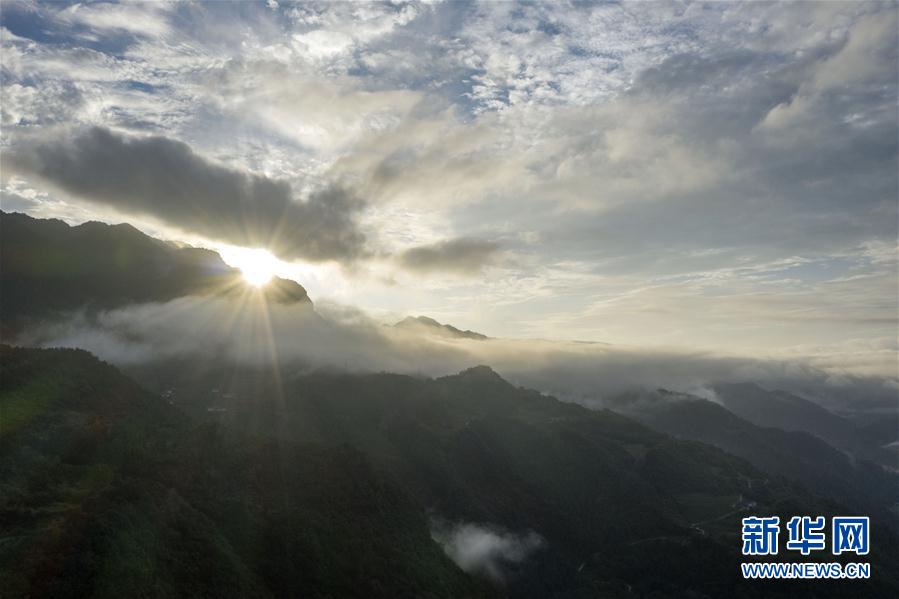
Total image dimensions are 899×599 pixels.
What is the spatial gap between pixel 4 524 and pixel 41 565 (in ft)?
78.2

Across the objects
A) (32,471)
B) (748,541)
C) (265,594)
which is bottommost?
(265,594)

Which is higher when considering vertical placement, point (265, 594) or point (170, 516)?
point (170, 516)

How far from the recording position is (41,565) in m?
142

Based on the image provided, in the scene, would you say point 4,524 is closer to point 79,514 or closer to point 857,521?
point 79,514

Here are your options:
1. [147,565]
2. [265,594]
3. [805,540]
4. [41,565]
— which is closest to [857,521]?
[805,540]

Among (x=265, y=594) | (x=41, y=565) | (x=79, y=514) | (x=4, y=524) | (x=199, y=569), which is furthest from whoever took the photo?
(x=265, y=594)

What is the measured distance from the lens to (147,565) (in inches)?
6422

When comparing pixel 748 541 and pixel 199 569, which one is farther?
pixel 748 541

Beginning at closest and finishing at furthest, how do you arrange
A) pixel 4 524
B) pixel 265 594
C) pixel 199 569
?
pixel 4 524 < pixel 199 569 < pixel 265 594

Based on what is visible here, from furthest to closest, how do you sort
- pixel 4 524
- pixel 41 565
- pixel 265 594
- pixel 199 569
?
pixel 265 594, pixel 199 569, pixel 4 524, pixel 41 565

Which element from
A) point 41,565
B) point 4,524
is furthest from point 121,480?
point 41,565

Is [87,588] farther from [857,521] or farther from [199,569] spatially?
[857,521]

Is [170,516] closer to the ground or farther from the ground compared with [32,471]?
closer to the ground

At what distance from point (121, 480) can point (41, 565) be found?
5652 cm
